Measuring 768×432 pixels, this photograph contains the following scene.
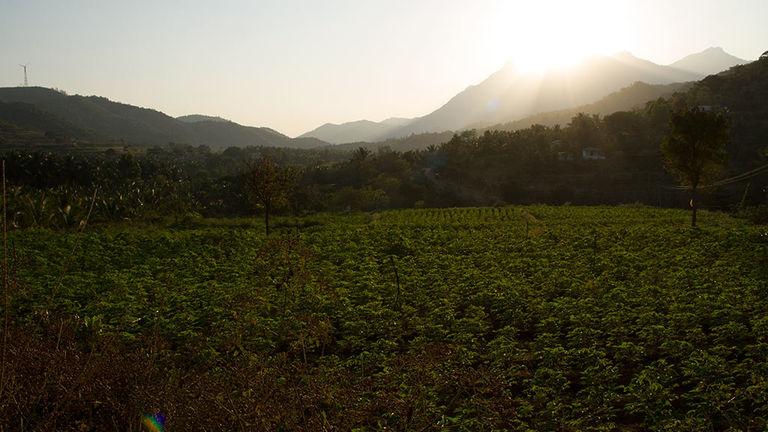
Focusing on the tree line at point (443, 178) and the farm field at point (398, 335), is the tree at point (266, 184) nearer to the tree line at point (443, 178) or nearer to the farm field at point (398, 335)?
the farm field at point (398, 335)

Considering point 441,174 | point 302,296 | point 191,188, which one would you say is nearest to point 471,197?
point 441,174

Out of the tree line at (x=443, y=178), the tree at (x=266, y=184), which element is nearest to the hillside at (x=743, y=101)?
the tree line at (x=443, y=178)

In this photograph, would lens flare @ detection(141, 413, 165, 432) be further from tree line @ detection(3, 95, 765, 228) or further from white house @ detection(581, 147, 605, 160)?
white house @ detection(581, 147, 605, 160)

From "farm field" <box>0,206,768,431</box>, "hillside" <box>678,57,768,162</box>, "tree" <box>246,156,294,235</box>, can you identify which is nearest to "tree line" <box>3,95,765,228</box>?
"hillside" <box>678,57,768,162</box>

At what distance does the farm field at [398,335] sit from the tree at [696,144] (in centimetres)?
560

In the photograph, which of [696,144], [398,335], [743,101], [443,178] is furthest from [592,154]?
[398,335]

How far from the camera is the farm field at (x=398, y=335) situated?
18.0 ft

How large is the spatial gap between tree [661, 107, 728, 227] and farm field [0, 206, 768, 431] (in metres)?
5.60

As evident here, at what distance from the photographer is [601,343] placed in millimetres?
11844

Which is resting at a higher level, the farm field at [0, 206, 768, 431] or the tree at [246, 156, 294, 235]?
the tree at [246, 156, 294, 235]

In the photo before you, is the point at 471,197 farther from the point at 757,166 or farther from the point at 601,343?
the point at 601,343

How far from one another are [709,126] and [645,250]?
41.8 feet

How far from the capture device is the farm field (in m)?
5.50

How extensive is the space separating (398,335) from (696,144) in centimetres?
2786
